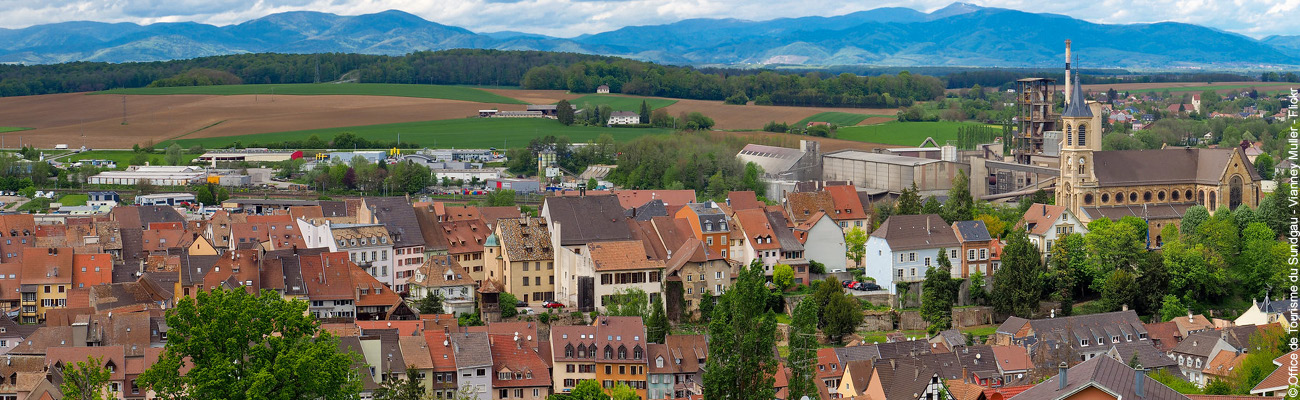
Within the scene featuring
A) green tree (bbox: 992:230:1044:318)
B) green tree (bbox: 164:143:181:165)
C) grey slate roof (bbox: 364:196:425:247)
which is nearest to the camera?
green tree (bbox: 992:230:1044:318)

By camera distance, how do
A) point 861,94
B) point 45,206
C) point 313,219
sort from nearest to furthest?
point 313,219
point 45,206
point 861,94

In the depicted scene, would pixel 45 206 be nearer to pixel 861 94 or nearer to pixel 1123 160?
pixel 1123 160

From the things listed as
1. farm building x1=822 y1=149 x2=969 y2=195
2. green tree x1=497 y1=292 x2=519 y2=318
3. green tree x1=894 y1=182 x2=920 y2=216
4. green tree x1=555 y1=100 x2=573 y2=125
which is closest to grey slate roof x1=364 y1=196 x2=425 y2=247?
green tree x1=497 y1=292 x2=519 y2=318

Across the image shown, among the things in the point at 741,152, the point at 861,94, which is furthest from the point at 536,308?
the point at 861,94

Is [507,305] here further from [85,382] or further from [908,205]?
[908,205]

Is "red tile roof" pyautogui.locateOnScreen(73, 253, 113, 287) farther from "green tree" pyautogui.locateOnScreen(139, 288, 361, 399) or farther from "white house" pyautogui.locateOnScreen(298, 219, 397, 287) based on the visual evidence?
"green tree" pyautogui.locateOnScreen(139, 288, 361, 399)
